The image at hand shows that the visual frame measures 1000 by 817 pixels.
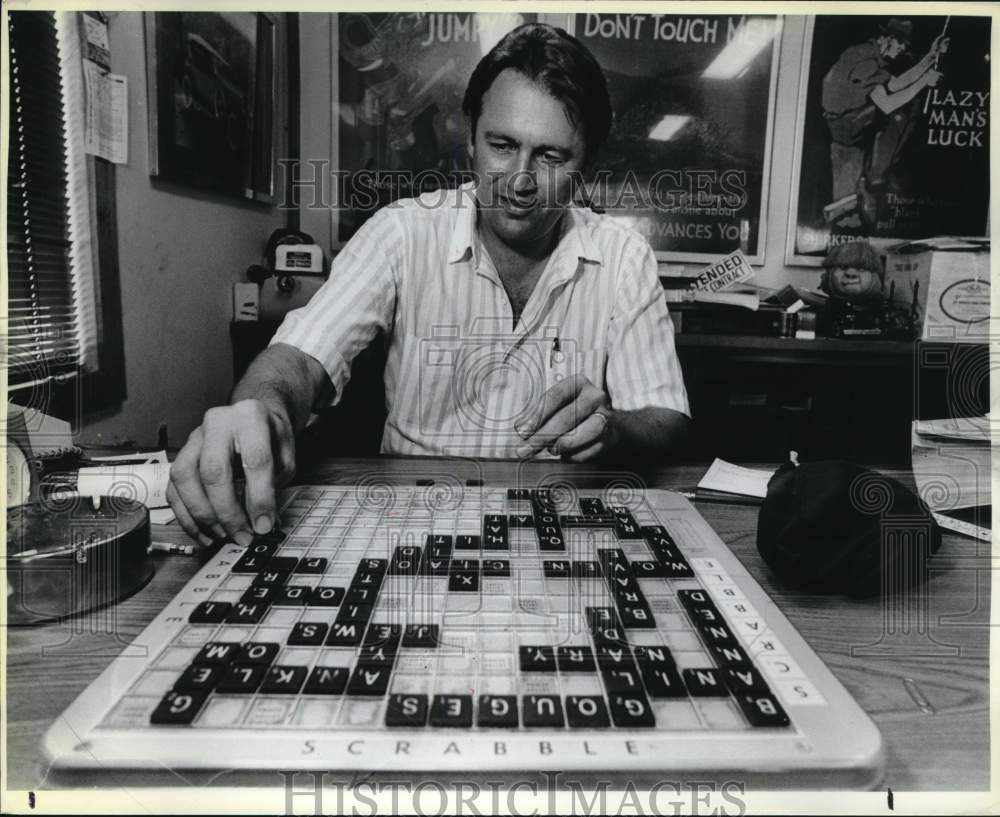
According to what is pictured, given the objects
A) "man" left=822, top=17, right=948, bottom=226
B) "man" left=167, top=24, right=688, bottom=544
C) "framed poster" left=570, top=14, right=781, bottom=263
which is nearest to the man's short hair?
"man" left=167, top=24, right=688, bottom=544

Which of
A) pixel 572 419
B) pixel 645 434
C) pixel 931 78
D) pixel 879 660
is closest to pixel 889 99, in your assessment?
pixel 931 78

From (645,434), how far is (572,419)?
29cm

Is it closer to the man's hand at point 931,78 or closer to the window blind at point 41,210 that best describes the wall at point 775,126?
the man's hand at point 931,78

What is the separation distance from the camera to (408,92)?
2205 mm

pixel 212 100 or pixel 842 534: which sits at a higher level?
pixel 212 100

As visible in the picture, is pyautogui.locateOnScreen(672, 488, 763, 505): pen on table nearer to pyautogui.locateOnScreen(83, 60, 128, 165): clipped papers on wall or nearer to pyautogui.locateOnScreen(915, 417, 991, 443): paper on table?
pyautogui.locateOnScreen(915, 417, 991, 443): paper on table

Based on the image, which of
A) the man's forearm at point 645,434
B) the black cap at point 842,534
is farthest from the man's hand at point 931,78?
the black cap at point 842,534

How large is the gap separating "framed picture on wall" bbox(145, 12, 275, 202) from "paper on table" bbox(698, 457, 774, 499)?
3.99ft

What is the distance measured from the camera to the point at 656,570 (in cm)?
54

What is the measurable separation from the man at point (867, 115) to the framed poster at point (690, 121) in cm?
21

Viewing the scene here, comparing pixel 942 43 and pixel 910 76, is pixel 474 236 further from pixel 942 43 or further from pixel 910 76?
pixel 910 76

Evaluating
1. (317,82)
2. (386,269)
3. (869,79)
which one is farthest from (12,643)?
(869,79)

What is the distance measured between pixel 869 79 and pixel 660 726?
2.50m

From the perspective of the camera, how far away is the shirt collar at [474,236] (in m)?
1.41
